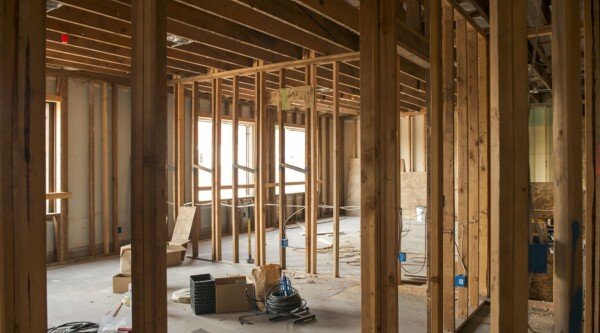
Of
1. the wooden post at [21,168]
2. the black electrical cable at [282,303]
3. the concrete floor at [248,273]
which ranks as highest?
the wooden post at [21,168]

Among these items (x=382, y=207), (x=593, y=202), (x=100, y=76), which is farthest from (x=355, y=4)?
(x=100, y=76)

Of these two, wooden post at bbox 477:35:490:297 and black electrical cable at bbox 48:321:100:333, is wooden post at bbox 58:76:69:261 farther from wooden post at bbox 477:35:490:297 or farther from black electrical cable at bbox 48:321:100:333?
wooden post at bbox 477:35:490:297

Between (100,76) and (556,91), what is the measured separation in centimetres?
656

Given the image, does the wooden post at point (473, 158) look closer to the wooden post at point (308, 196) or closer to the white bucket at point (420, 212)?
the wooden post at point (308, 196)

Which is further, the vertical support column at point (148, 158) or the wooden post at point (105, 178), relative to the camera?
the wooden post at point (105, 178)

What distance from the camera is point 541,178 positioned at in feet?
32.3

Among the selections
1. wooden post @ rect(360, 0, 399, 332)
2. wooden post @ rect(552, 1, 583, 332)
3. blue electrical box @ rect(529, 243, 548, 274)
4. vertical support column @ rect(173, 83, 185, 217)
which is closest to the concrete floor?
vertical support column @ rect(173, 83, 185, 217)

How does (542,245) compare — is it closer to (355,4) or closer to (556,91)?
(556,91)

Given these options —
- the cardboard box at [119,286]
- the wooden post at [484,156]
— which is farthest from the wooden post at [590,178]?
the cardboard box at [119,286]

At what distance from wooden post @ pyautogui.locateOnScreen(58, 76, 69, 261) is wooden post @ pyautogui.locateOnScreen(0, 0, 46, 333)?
5.83m

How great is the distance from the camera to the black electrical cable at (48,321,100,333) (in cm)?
346

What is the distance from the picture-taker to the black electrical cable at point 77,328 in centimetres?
346

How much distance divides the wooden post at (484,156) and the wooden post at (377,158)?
2471 mm

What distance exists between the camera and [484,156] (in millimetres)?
3975
